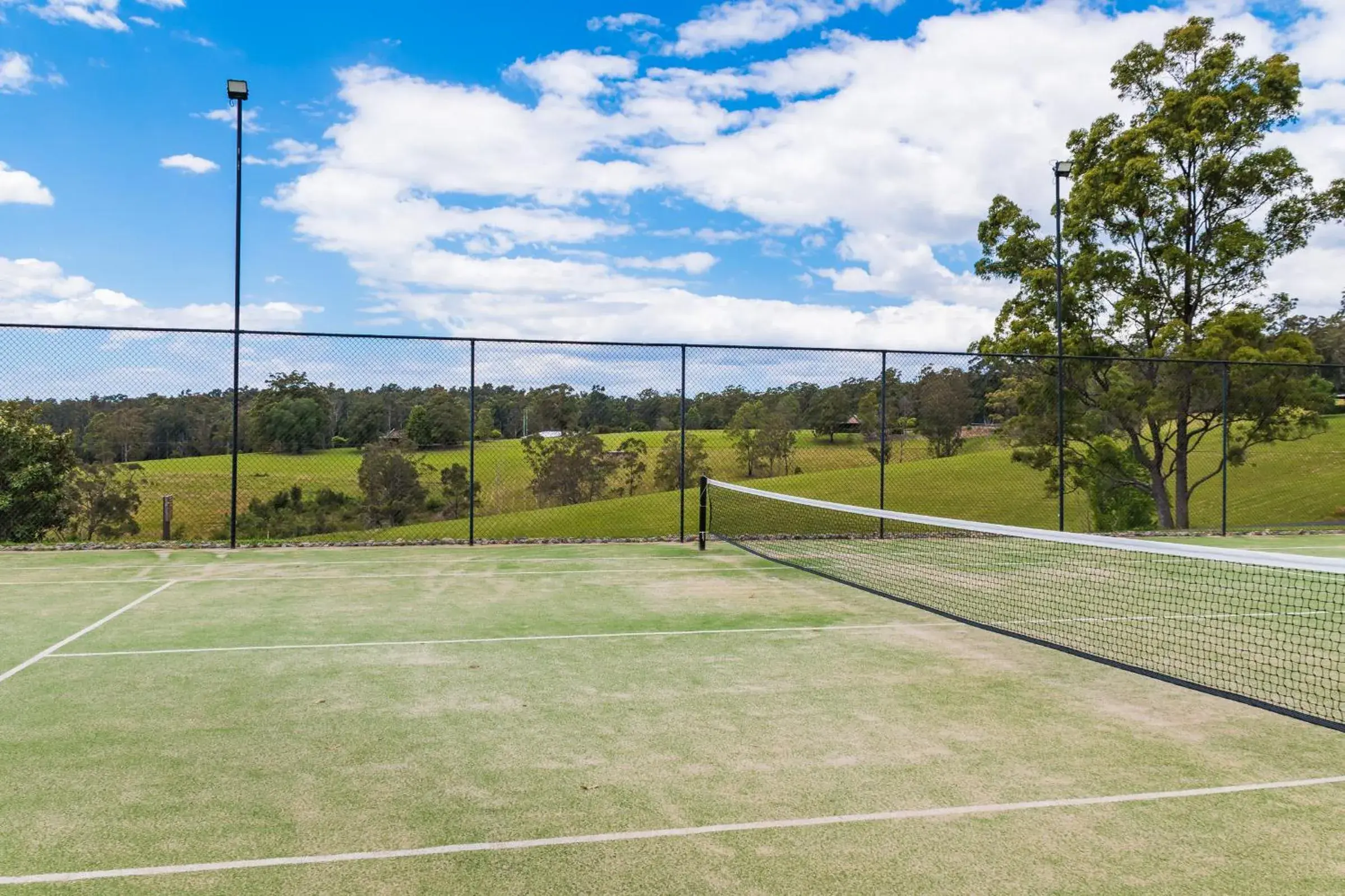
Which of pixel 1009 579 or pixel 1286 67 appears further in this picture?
pixel 1286 67

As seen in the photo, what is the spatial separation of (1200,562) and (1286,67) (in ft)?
45.5

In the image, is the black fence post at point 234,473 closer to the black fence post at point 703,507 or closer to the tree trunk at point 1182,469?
the black fence post at point 703,507

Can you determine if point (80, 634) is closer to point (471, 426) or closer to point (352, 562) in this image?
point (352, 562)

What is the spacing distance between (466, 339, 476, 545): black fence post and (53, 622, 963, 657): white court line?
5.69 metres

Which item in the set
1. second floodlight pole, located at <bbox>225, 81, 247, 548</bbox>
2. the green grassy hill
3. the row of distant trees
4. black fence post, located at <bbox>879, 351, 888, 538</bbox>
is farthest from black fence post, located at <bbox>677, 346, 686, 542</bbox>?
second floodlight pole, located at <bbox>225, 81, 247, 548</bbox>

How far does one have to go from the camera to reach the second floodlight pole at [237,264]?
37.2ft

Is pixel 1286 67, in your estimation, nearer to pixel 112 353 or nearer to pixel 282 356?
pixel 282 356

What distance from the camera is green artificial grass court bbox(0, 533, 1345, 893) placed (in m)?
2.84

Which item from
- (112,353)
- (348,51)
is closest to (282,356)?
(112,353)

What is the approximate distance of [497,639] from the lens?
6.26m

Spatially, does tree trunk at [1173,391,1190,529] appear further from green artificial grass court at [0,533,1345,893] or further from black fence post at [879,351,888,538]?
green artificial grass court at [0,533,1345,893]

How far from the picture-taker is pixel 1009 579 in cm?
947

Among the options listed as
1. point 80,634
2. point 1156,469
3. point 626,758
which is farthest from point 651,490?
point 1156,469

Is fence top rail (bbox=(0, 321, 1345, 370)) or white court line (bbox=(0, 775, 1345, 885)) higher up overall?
fence top rail (bbox=(0, 321, 1345, 370))
